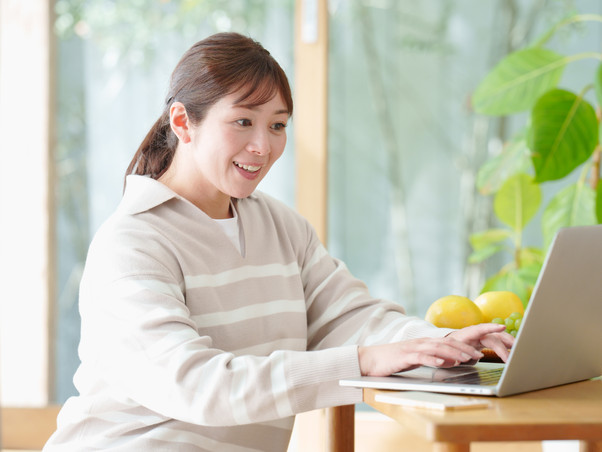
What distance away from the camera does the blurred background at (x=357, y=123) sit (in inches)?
114

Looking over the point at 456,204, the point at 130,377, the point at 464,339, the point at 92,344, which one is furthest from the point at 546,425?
the point at 456,204

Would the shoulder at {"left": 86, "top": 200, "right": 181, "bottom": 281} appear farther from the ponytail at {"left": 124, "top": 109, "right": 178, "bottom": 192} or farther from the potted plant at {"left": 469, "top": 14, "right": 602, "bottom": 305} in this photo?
the potted plant at {"left": 469, "top": 14, "right": 602, "bottom": 305}

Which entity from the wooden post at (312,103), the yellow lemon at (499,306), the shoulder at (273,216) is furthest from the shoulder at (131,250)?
the wooden post at (312,103)

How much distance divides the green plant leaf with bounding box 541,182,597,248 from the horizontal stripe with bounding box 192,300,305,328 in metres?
1.17

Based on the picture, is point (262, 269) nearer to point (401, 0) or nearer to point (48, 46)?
point (401, 0)

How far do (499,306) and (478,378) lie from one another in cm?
43

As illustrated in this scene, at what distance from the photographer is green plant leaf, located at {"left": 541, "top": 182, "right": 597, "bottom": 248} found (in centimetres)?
236

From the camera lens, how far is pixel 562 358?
3.49ft

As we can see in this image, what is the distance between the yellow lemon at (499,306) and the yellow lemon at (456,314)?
74 mm

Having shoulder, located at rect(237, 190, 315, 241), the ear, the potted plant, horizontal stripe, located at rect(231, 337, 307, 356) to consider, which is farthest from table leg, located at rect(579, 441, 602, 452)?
the potted plant

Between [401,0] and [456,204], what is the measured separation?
825 mm

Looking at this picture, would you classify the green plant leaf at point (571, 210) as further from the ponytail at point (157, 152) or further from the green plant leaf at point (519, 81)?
the ponytail at point (157, 152)

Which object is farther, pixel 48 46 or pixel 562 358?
pixel 48 46

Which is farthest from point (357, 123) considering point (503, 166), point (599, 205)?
point (599, 205)
